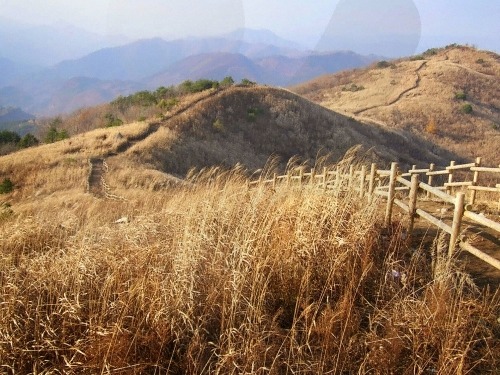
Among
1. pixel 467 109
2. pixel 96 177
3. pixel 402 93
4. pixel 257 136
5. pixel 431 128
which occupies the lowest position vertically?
pixel 431 128

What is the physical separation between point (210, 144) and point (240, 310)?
89.1 ft

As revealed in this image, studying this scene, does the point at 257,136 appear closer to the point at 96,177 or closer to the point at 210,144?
the point at 210,144

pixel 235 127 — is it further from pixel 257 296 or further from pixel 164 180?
pixel 257 296

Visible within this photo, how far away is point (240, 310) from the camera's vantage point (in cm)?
332

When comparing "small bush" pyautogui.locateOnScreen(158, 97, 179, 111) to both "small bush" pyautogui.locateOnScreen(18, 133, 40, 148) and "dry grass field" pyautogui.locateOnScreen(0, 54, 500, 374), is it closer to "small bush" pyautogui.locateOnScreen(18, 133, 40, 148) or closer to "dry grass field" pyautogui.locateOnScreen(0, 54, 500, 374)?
"small bush" pyautogui.locateOnScreen(18, 133, 40, 148)

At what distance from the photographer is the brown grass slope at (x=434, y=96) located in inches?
1752

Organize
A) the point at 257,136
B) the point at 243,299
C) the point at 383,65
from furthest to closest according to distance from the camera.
→ the point at 383,65
the point at 257,136
the point at 243,299

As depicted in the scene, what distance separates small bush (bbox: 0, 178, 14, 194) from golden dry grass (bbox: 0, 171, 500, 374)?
16.2m

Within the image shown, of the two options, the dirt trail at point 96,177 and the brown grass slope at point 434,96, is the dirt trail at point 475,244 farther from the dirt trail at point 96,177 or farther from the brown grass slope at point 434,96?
the brown grass slope at point 434,96

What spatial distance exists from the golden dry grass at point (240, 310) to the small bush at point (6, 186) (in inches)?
636

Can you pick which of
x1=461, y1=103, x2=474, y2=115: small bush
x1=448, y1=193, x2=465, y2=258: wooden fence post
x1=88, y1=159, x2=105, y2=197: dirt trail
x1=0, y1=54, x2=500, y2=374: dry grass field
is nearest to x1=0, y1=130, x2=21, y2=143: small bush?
x1=88, y1=159, x2=105, y2=197: dirt trail

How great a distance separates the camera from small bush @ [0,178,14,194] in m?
18.2

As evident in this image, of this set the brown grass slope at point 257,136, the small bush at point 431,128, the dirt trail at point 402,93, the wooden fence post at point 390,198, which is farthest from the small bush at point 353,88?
the wooden fence post at point 390,198

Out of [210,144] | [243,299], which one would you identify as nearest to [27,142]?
[210,144]
